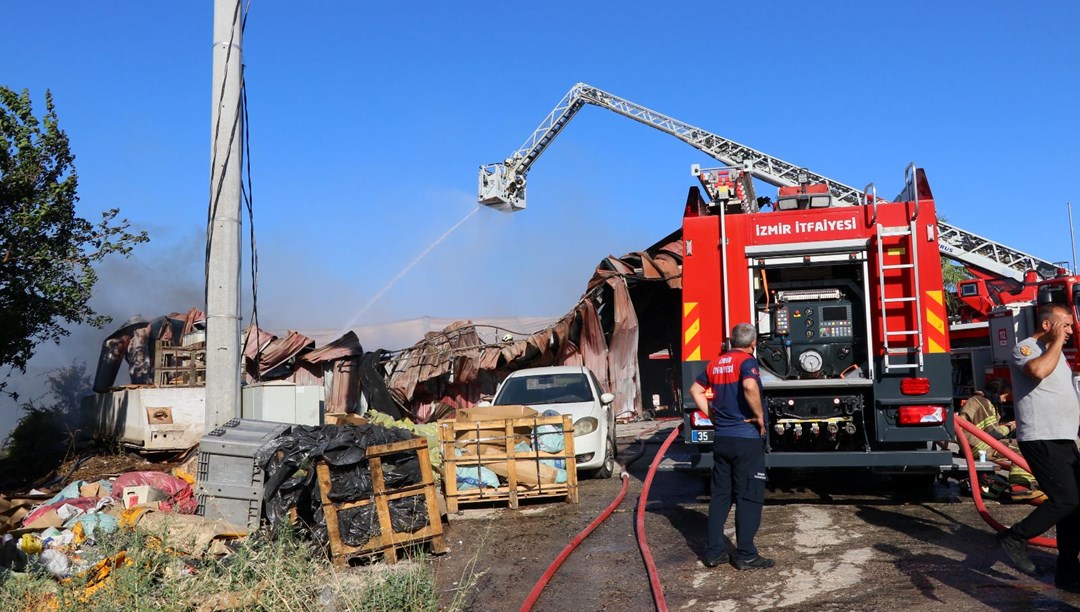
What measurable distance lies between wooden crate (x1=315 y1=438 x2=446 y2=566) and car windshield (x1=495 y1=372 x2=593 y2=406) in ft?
13.8

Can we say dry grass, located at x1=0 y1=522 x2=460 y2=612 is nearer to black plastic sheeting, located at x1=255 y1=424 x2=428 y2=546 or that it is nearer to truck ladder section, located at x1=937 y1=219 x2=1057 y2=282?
black plastic sheeting, located at x1=255 y1=424 x2=428 y2=546

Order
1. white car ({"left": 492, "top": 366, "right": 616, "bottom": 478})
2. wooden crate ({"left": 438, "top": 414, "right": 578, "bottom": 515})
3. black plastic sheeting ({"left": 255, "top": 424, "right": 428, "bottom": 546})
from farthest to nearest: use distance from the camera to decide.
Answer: white car ({"left": 492, "top": 366, "right": 616, "bottom": 478}) → wooden crate ({"left": 438, "top": 414, "right": 578, "bottom": 515}) → black plastic sheeting ({"left": 255, "top": 424, "right": 428, "bottom": 546})

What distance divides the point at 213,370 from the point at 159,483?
143 centimetres

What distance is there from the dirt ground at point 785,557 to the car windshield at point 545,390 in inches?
84.1

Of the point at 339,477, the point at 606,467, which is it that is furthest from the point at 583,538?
the point at 606,467

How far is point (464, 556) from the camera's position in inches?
267

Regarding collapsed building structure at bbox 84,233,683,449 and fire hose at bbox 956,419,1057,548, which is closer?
fire hose at bbox 956,419,1057,548

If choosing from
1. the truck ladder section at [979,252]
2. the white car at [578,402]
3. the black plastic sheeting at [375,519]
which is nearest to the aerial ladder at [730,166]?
the truck ladder section at [979,252]

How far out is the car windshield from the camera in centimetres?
1112

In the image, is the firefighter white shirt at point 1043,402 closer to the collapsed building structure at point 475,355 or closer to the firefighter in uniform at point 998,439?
the firefighter in uniform at point 998,439

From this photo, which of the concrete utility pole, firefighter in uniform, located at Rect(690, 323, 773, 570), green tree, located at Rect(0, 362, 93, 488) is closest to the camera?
firefighter in uniform, located at Rect(690, 323, 773, 570)

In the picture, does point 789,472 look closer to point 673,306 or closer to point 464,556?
point 464,556

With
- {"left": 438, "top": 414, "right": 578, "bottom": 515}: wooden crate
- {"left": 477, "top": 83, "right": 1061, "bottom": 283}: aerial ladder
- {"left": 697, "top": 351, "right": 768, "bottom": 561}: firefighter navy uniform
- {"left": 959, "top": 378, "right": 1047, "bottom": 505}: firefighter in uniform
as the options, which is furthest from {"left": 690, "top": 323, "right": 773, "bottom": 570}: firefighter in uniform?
{"left": 477, "top": 83, "right": 1061, "bottom": 283}: aerial ladder

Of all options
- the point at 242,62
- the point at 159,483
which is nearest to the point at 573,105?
the point at 242,62
